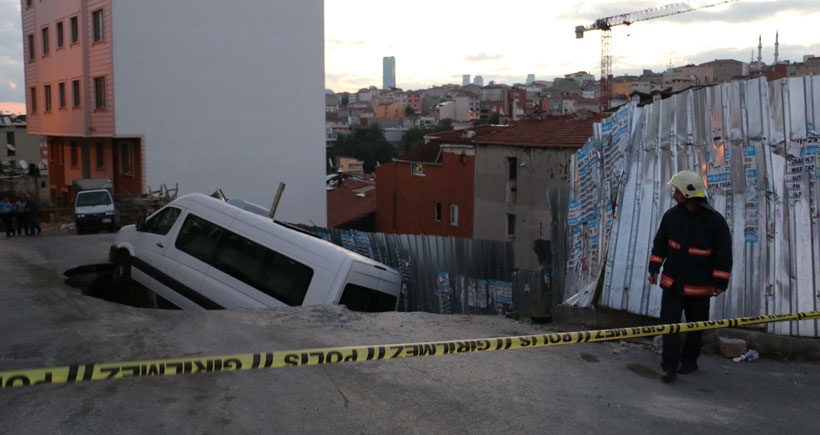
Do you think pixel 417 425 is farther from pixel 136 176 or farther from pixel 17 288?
pixel 136 176

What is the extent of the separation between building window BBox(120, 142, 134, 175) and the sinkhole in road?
69.1ft

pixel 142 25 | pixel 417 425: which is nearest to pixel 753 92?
pixel 417 425

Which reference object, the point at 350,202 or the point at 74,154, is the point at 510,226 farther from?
the point at 74,154

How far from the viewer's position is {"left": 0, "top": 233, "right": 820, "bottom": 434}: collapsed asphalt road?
16.6ft

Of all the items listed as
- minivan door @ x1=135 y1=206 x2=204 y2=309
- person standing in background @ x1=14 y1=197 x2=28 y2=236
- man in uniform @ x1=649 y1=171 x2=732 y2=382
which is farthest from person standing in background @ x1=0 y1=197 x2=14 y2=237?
man in uniform @ x1=649 y1=171 x2=732 y2=382

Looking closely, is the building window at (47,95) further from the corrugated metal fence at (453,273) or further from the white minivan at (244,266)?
the corrugated metal fence at (453,273)

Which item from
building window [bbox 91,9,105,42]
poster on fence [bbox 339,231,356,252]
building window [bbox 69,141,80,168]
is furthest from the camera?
building window [bbox 69,141,80,168]

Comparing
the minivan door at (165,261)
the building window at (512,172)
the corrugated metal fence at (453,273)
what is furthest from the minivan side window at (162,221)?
the building window at (512,172)

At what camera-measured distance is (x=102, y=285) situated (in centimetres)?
1326

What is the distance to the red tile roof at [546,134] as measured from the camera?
33.2 m

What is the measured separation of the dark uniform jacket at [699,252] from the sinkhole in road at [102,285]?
853cm

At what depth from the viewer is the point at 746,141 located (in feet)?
22.2

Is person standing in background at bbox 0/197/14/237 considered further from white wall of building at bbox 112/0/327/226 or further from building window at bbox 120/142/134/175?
building window at bbox 120/142/134/175

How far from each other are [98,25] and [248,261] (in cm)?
2688
